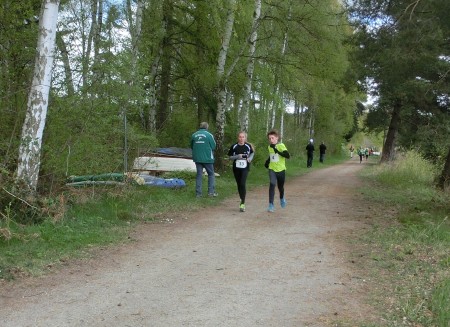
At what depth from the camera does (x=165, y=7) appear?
1659cm

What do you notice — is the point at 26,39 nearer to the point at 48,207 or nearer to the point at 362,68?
the point at 48,207

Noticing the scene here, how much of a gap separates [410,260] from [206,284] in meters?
2.88

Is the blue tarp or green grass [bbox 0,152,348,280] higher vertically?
the blue tarp

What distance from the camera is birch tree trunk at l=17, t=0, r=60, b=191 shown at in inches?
285

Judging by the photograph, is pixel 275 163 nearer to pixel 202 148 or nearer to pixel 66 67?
pixel 202 148

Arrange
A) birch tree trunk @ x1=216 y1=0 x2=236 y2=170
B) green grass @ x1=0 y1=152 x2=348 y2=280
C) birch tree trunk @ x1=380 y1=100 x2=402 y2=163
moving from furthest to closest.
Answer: birch tree trunk @ x1=380 y1=100 x2=402 y2=163 < birch tree trunk @ x1=216 y1=0 x2=236 y2=170 < green grass @ x1=0 y1=152 x2=348 y2=280

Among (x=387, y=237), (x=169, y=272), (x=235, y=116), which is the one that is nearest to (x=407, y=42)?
(x=387, y=237)

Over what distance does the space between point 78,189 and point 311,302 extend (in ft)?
18.5

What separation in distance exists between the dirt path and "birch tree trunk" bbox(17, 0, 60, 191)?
6.91 ft

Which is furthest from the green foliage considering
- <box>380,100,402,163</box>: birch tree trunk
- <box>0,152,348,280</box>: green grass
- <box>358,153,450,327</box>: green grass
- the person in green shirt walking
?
<box>380,100,402,163</box>: birch tree trunk

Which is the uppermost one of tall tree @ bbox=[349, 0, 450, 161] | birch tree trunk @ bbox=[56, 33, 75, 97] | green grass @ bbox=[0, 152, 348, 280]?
tall tree @ bbox=[349, 0, 450, 161]

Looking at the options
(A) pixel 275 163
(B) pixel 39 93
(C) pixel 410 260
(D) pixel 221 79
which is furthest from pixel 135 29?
(C) pixel 410 260

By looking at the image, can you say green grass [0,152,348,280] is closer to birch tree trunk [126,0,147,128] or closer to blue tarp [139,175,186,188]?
blue tarp [139,175,186,188]

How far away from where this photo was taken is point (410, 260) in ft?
19.9
